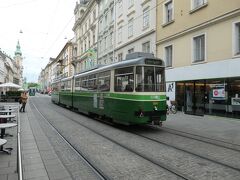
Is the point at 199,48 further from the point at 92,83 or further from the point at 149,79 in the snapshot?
the point at 149,79

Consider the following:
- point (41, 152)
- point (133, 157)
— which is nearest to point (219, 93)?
point (133, 157)

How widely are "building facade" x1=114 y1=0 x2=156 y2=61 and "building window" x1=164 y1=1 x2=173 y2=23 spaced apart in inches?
70.0

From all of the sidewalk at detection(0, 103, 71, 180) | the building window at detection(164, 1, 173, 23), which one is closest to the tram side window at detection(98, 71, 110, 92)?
the sidewalk at detection(0, 103, 71, 180)

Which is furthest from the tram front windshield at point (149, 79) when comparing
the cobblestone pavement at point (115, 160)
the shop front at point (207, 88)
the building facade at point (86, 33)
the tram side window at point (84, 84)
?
the building facade at point (86, 33)

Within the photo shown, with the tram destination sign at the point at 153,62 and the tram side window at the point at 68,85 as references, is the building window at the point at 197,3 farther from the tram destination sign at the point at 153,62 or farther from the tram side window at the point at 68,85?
the tram side window at the point at 68,85

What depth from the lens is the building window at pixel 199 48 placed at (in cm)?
1897

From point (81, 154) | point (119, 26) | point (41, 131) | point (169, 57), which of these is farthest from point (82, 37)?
point (81, 154)

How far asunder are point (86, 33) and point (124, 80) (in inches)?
1622

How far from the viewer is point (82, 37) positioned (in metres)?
56.5

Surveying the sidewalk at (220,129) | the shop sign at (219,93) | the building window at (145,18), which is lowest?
the sidewalk at (220,129)

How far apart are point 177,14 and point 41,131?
44.4 feet

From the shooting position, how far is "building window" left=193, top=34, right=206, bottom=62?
62.2ft

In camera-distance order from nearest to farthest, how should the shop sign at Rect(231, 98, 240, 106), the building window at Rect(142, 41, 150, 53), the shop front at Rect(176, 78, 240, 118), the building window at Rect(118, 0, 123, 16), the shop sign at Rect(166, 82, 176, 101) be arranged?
the shop sign at Rect(231, 98, 240, 106)
the shop front at Rect(176, 78, 240, 118)
the shop sign at Rect(166, 82, 176, 101)
the building window at Rect(142, 41, 150, 53)
the building window at Rect(118, 0, 123, 16)

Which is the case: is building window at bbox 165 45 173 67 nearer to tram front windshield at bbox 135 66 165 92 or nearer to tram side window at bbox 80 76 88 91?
tram side window at bbox 80 76 88 91
